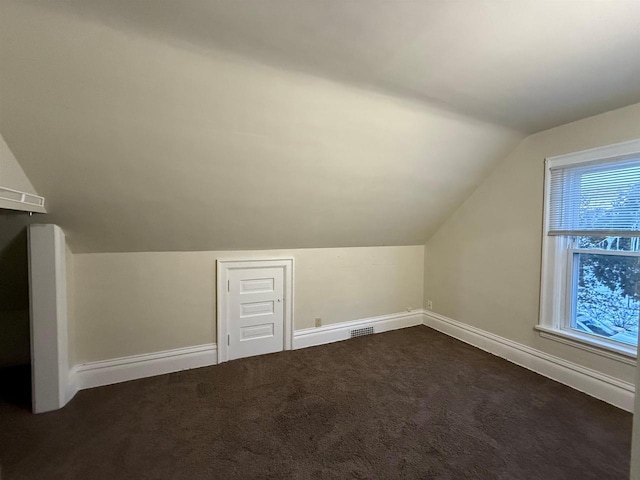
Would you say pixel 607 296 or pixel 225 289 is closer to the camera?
pixel 607 296

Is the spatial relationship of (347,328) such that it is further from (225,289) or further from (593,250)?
(593,250)

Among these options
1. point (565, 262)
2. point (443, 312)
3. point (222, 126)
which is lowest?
point (443, 312)

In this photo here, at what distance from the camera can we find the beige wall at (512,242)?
2414 millimetres

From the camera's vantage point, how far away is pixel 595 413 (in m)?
2.19

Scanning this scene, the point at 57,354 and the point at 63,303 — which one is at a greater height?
the point at 63,303

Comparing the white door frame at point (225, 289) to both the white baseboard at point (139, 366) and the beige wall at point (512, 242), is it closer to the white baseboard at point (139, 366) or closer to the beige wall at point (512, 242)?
the white baseboard at point (139, 366)

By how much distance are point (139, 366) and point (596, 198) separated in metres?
4.27

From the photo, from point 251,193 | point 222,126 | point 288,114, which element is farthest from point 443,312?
point 222,126

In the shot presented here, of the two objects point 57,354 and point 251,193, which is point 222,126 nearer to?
point 251,193

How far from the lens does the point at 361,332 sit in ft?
12.3

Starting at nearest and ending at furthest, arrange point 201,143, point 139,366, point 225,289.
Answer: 1. point 201,143
2. point 139,366
3. point 225,289

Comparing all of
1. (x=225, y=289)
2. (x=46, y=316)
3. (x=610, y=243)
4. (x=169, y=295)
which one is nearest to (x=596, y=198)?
(x=610, y=243)

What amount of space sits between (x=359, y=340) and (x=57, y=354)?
2.89 metres

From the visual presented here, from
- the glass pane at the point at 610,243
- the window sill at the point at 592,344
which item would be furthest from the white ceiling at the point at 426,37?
the window sill at the point at 592,344
